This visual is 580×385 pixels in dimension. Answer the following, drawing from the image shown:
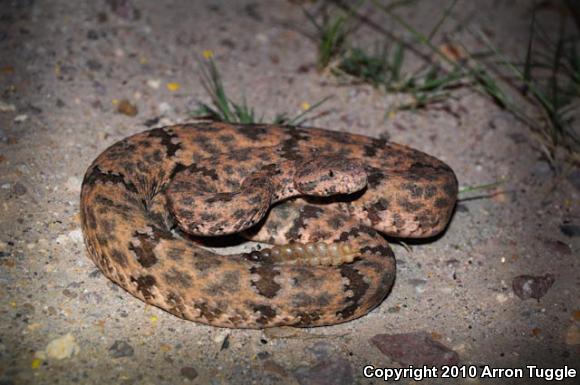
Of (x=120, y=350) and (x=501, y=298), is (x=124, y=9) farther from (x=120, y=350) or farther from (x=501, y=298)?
(x=501, y=298)

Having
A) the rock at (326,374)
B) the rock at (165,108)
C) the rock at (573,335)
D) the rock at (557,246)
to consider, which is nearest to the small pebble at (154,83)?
the rock at (165,108)

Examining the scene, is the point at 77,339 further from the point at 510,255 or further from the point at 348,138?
the point at 510,255

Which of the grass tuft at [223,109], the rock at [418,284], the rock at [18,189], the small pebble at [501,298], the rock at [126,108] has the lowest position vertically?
the rock at [418,284]

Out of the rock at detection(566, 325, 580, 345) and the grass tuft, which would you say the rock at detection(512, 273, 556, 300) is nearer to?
the rock at detection(566, 325, 580, 345)

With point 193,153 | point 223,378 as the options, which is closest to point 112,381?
point 223,378

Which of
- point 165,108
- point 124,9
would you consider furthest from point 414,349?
point 124,9

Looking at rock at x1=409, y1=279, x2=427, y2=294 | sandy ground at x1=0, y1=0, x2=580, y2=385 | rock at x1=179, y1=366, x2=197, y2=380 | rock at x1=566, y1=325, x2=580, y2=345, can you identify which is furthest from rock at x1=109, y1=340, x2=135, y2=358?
rock at x1=566, y1=325, x2=580, y2=345

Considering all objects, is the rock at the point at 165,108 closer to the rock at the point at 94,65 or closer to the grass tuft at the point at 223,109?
the grass tuft at the point at 223,109
